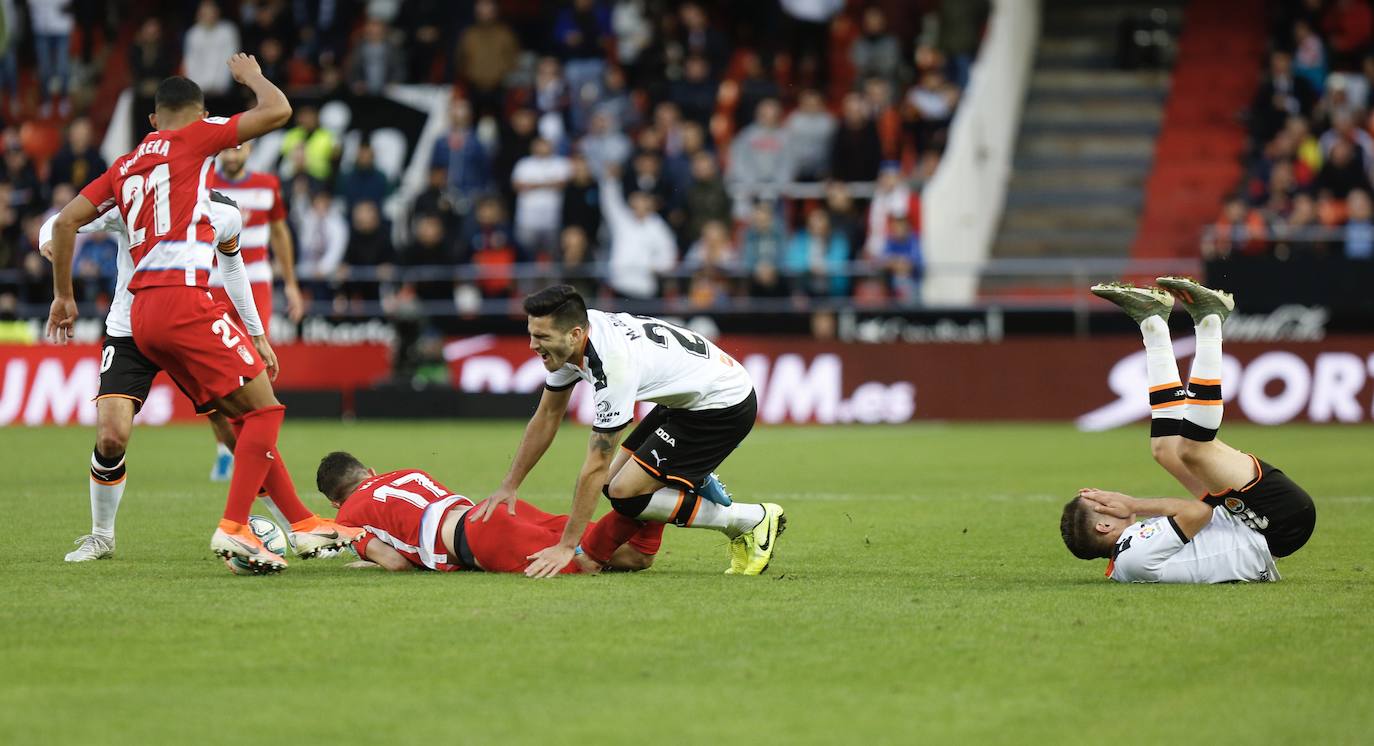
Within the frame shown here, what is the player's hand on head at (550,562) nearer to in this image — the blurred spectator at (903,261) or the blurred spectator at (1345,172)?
the blurred spectator at (903,261)

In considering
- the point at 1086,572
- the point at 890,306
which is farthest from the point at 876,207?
the point at 1086,572

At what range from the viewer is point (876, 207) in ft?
74.5

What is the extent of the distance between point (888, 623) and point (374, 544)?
280cm

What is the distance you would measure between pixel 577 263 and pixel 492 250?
1436mm

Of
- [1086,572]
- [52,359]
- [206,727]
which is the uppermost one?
[206,727]

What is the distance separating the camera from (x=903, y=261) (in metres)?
21.7

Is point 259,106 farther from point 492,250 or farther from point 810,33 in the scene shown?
point 810,33

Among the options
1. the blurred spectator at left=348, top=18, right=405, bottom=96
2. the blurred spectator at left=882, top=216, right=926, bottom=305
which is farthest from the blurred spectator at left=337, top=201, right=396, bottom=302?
the blurred spectator at left=882, top=216, right=926, bottom=305

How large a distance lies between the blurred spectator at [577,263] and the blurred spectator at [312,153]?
404 cm

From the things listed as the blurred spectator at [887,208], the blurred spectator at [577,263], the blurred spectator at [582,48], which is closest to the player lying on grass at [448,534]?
the blurred spectator at [577,263]

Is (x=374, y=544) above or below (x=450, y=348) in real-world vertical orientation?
above

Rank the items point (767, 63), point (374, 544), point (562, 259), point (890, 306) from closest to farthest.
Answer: point (374, 544) → point (890, 306) → point (562, 259) → point (767, 63)

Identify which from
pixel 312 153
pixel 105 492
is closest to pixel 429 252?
pixel 312 153

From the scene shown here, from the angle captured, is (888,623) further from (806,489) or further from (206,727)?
(806,489)
